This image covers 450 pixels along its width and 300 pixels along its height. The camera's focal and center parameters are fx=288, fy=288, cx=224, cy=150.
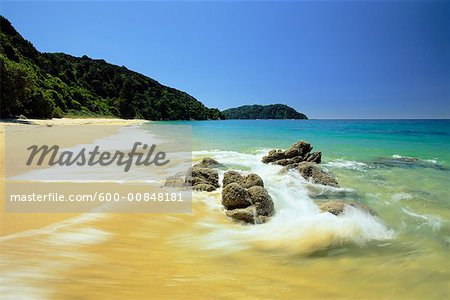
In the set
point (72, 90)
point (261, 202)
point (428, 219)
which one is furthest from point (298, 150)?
point (72, 90)

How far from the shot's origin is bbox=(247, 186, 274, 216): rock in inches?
275

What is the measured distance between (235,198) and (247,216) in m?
0.67

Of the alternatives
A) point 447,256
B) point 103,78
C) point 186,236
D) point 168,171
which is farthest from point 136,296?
point 103,78

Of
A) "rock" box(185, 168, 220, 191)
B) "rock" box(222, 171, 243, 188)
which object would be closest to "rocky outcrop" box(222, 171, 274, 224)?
"rock" box(222, 171, 243, 188)

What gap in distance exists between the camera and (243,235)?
5852 mm

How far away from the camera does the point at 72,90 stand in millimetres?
83062

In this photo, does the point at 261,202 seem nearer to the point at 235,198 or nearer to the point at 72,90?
the point at 235,198

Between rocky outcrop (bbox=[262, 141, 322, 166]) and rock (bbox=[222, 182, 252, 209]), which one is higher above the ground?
rocky outcrop (bbox=[262, 141, 322, 166])

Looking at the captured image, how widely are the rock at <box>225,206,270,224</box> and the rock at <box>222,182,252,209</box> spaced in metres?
0.24

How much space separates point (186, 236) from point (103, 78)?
455 ft

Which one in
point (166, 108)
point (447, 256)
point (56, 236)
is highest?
point (166, 108)

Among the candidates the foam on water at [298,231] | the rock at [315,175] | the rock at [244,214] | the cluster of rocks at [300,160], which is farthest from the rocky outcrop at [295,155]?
the rock at [244,214]

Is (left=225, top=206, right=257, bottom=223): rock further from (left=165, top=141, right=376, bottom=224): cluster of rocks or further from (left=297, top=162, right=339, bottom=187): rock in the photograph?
(left=297, top=162, right=339, bottom=187): rock

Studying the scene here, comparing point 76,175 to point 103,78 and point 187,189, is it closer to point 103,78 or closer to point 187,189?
point 187,189
